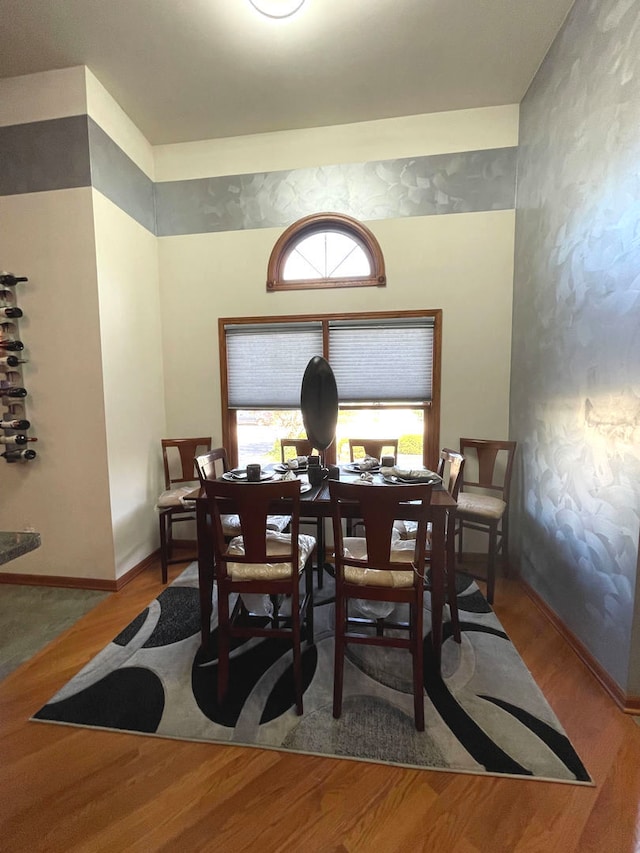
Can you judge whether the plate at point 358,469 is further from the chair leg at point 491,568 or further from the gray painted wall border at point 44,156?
the gray painted wall border at point 44,156

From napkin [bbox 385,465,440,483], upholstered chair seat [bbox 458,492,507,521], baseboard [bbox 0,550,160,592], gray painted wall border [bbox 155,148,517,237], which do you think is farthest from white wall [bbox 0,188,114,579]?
upholstered chair seat [bbox 458,492,507,521]

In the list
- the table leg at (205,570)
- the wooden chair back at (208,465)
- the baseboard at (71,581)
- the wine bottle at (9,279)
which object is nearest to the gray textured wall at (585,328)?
the table leg at (205,570)

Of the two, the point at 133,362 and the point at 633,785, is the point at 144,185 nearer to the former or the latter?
the point at 133,362

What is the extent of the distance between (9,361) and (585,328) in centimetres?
340

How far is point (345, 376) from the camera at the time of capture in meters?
3.02

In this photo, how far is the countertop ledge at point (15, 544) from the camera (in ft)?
3.21

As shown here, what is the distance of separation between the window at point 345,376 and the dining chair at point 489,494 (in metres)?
0.31

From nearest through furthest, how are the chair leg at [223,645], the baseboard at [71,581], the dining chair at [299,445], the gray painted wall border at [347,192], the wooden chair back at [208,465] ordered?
the chair leg at [223,645] → the wooden chair back at [208,465] → the baseboard at [71,581] → the gray painted wall border at [347,192] → the dining chair at [299,445]

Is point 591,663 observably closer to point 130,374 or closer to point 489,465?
point 489,465

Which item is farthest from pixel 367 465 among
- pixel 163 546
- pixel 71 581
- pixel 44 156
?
pixel 44 156

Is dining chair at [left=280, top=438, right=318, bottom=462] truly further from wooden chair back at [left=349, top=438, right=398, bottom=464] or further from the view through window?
wooden chair back at [left=349, top=438, right=398, bottom=464]

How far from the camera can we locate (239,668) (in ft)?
5.95

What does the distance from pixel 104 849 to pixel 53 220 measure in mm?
3097

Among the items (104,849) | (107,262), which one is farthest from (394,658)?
(107,262)
